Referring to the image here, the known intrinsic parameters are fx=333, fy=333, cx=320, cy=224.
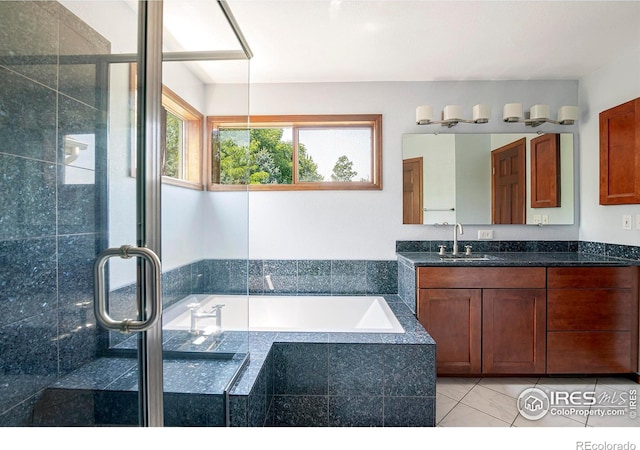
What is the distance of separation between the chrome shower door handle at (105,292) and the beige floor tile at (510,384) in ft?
7.75

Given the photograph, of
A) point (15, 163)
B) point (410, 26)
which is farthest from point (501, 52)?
point (15, 163)

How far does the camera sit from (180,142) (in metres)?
1.32

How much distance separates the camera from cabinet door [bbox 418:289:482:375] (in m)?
2.44

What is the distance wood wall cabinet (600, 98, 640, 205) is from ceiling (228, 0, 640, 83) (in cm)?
48

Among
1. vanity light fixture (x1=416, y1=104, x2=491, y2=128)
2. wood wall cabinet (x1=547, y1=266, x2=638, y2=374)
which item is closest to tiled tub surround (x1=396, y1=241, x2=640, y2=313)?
wood wall cabinet (x1=547, y1=266, x2=638, y2=374)

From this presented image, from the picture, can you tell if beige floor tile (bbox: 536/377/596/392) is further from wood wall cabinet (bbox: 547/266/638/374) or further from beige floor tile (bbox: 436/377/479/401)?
beige floor tile (bbox: 436/377/479/401)

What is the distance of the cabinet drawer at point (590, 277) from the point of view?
2414 mm

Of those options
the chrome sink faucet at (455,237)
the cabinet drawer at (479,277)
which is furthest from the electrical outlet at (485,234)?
the cabinet drawer at (479,277)

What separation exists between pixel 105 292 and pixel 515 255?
2977mm

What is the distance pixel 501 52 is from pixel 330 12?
1.38 meters

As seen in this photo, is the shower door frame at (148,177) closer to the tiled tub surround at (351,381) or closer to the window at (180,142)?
the window at (180,142)

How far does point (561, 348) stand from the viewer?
7.97ft

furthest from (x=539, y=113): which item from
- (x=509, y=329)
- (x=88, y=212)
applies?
(x=88, y=212)

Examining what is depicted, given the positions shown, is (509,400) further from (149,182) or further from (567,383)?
(149,182)
